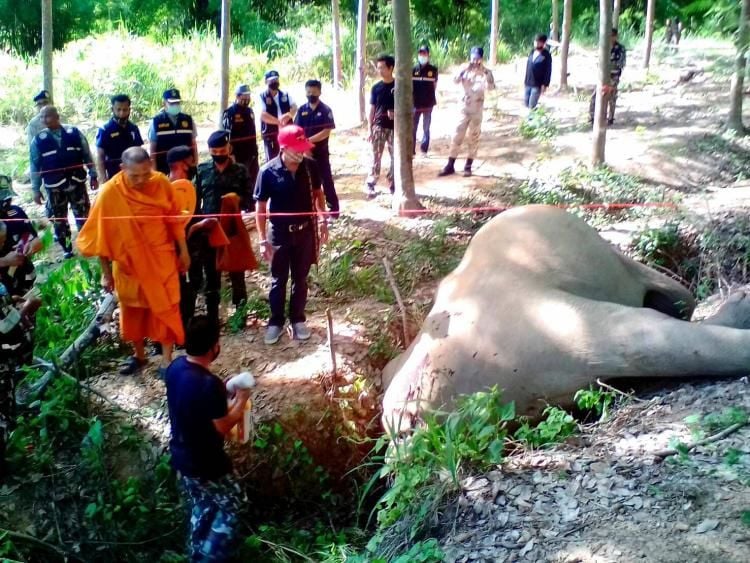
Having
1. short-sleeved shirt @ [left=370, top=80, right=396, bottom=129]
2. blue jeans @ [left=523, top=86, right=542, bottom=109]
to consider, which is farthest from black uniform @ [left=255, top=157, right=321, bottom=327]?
blue jeans @ [left=523, top=86, right=542, bottom=109]

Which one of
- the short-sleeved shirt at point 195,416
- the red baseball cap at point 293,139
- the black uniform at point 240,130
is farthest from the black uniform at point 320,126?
the short-sleeved shirt at point 195,416

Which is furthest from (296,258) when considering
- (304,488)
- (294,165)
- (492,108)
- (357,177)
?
(492,108)

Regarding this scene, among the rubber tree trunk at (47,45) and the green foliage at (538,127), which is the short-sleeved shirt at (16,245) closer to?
the rubber tree trunk at (47,45)

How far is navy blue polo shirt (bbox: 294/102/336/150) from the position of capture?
7.00 m

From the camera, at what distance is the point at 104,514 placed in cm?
406

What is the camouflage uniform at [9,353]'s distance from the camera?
3977mm

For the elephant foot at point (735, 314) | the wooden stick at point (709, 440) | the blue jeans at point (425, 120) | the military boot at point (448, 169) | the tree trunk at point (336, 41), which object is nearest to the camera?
the wooden stick at point (709, 440)

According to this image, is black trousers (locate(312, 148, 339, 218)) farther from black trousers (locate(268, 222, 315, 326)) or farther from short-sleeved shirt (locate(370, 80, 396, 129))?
black trousers (locate(268, 222, 315, 326))

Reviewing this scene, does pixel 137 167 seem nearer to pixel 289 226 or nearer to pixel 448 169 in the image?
pixel 289 226

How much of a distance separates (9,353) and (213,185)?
1.77m

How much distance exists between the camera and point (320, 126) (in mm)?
7023

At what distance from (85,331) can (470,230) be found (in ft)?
12.2

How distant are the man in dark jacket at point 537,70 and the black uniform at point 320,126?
519 cm

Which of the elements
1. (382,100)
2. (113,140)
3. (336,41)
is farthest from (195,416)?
(336,41)
